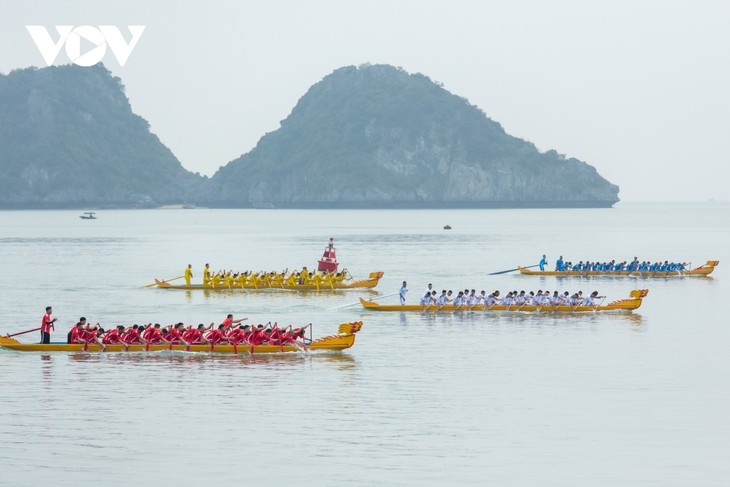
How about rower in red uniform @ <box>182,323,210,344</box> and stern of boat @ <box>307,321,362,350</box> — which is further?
stern of boat @ <box>307,321,362,350</box>

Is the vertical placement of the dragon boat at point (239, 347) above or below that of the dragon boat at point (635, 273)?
below

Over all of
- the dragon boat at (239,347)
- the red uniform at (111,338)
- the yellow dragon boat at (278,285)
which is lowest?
the dragon boat at (239,347)

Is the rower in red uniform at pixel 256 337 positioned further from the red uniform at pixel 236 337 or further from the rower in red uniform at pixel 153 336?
the rower in red uniform at pixel 153 336

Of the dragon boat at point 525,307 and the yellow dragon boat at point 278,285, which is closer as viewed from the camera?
the dragon boat at point 525,307

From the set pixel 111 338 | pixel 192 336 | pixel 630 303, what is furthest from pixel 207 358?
pixel 630 303

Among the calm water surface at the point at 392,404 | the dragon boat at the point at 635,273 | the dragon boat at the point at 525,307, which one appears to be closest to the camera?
the calm water surface at the point at 392,404

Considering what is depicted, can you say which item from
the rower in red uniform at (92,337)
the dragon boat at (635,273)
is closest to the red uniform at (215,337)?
the rower in red uniform at (92,337)

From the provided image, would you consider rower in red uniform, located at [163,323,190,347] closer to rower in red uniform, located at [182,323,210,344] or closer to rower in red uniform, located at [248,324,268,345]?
rower in red uniform, located at [182,323,210,344]

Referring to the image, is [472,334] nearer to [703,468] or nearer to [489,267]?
[703,468]

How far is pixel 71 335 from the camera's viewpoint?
45469 mm

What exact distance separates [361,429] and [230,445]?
12.7ft

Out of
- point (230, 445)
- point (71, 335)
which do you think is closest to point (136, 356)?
point (71, 335)

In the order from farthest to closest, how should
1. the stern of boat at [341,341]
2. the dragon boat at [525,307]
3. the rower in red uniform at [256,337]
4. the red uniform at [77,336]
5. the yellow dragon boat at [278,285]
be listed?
the yellow dragon boat at [278,285]
the dragon boat at [525,307]
the red uniform at [77,336]
the stern of boat at [341,341]
the rower in red uniform at [256,337]

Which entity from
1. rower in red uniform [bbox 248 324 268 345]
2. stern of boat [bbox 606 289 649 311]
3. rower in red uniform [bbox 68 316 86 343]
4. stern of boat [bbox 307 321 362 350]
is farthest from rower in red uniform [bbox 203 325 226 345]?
stern of boat [bbox 606 289 649 311]
